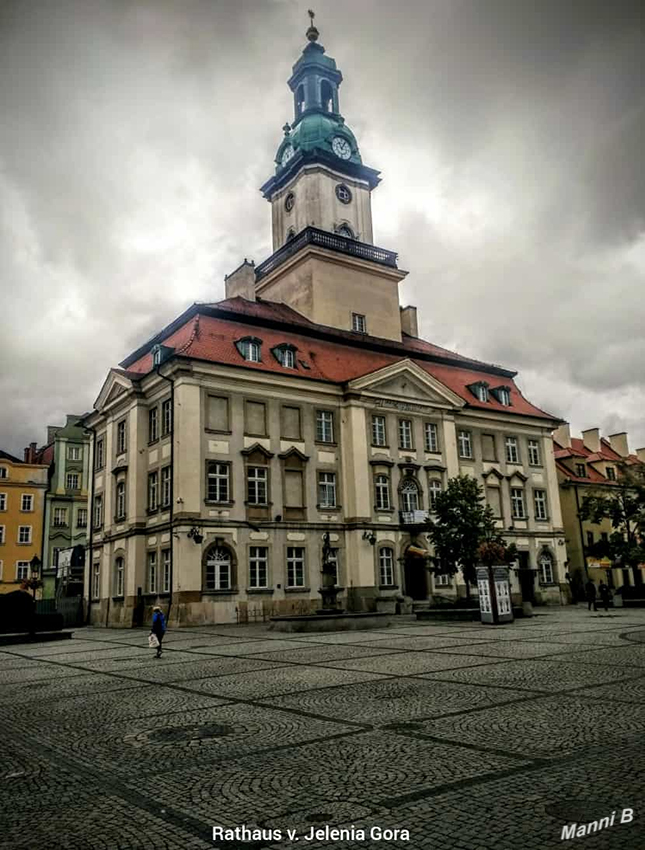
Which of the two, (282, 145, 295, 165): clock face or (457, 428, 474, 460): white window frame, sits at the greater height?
(282, 145, 295, 165): clock face

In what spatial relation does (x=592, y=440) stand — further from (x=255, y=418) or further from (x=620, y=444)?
(x=255, y=418)

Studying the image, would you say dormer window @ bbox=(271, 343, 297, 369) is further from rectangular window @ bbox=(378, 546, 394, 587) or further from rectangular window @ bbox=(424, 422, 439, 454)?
rectangular window @ bbox=(378, 546, 394, 587)

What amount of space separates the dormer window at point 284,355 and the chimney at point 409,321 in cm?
1574

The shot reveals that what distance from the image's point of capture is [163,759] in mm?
8117

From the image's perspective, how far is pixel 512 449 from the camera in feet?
157

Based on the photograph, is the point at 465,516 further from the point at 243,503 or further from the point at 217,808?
the point at 217,808

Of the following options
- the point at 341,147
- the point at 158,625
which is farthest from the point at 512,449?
the point at 158,625

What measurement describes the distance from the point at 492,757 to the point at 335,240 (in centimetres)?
4230

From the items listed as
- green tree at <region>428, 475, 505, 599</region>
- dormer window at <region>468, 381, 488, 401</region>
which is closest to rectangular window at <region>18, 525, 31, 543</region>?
dormer window at <region>468, 381, 488, 401</region>

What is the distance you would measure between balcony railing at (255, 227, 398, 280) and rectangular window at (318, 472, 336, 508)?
49.6ft

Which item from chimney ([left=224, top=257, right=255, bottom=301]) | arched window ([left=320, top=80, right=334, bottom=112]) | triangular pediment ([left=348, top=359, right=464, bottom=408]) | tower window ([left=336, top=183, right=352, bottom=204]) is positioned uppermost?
arched window ([left=320, top=80, right=334, bottom=112])

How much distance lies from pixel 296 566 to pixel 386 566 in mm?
5404

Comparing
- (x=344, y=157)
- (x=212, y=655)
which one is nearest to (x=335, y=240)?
(x=344, y=157)

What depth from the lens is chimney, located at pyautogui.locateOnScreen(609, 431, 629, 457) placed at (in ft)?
219
